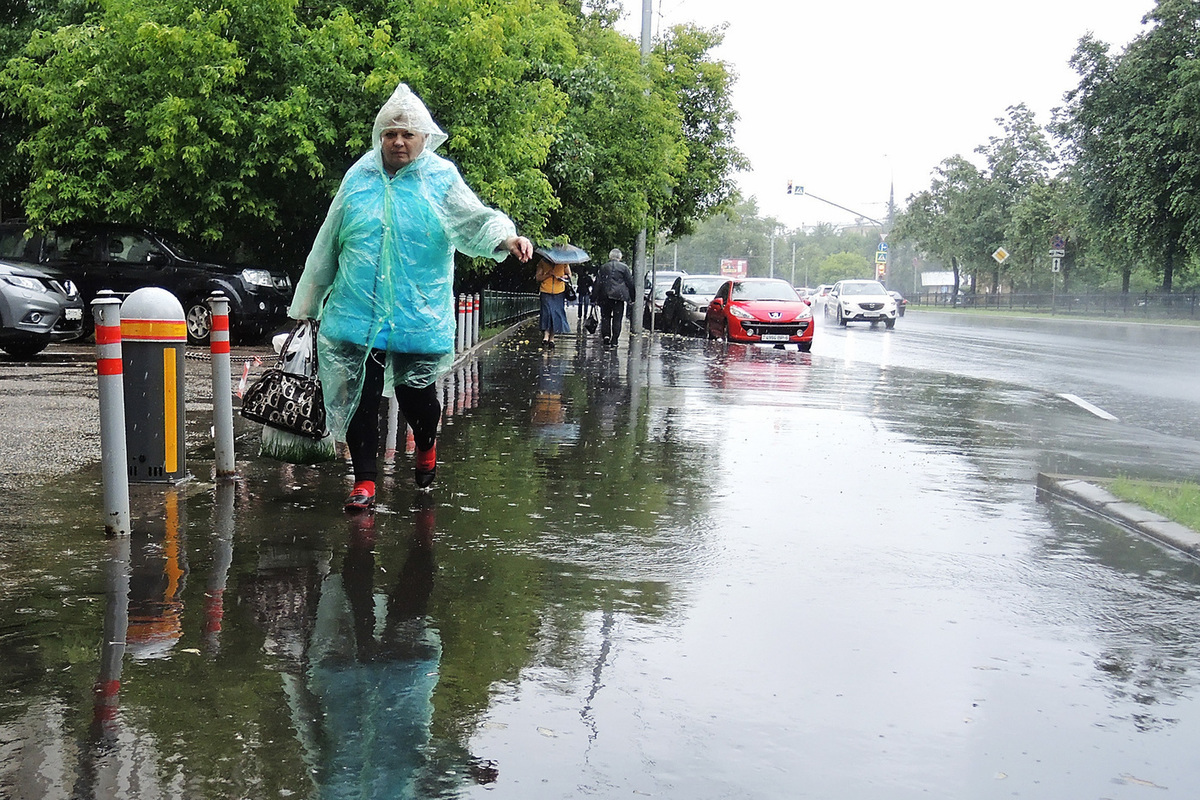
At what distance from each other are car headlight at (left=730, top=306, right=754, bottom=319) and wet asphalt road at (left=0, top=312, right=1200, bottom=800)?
1724 centimetres

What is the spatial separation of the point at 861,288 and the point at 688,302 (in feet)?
40.2

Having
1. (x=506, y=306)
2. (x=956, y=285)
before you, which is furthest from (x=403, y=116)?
(x=956, y=285)

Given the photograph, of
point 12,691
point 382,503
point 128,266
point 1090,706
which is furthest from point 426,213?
point 128,266

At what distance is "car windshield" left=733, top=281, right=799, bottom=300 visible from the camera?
27.5 meters

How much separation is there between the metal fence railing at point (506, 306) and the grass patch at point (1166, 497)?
69.3 feet

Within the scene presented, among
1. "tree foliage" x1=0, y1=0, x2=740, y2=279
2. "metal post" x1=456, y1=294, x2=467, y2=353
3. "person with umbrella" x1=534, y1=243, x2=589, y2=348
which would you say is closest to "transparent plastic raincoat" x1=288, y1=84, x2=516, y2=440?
"tree foliage" x1=0, y1=0, x2=740, y2=279

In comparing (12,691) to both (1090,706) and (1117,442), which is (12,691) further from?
(1117,442)

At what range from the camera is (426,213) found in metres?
6.85

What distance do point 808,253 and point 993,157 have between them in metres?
103

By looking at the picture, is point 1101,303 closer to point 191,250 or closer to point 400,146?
point 191,250

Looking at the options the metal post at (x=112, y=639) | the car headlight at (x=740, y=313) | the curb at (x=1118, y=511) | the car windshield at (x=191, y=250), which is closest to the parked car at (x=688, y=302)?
the car headlight at (x=740, y=313)

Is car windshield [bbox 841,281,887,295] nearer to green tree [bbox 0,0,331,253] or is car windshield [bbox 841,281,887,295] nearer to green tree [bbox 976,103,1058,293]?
green tree [bbox 0,0,331,253]

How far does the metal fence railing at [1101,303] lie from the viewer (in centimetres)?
5241

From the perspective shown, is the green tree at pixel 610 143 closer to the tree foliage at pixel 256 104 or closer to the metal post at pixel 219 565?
the tree foliage at pixel 256 104
